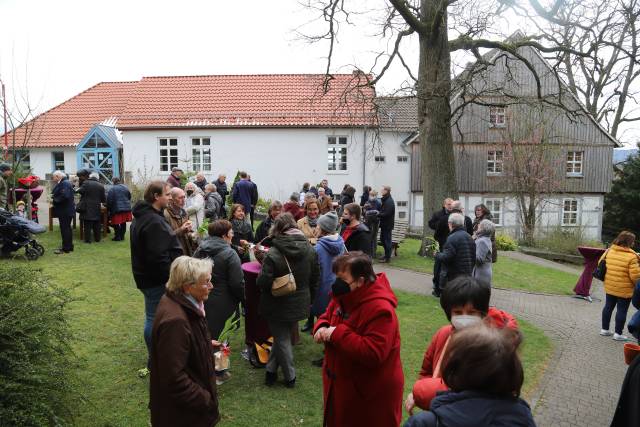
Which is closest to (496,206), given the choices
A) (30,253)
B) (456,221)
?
(456,221)

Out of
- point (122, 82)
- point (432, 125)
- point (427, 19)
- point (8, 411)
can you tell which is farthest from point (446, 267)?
point (122, 82)

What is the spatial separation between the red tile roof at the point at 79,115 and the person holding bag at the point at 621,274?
28639 millimetres

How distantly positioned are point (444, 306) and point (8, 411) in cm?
296

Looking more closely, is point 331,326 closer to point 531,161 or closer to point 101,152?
point 531,161

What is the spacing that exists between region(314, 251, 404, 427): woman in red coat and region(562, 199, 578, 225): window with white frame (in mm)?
30665

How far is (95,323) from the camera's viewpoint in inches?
281

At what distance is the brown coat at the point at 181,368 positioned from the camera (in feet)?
10.4

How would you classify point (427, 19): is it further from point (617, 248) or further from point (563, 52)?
point (617, 248)

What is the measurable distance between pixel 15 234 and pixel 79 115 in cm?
2396

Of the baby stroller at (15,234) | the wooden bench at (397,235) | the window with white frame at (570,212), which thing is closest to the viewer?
the baby stroller at (15,234)

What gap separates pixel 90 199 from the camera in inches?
478

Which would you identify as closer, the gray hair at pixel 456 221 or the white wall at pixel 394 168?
the gray hair at pixel 456 221

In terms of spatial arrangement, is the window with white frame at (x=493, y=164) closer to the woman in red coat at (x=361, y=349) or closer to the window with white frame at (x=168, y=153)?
the window with white frame at (x=168, y=153)

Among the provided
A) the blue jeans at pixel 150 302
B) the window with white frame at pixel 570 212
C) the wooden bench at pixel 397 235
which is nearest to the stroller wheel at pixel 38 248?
the blue jeans at pixel 150 302
